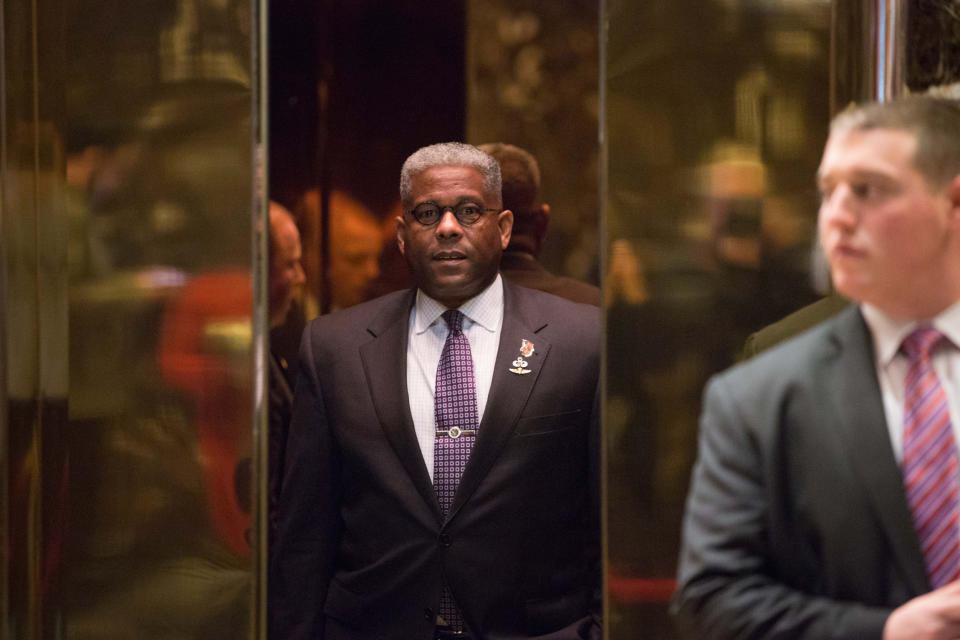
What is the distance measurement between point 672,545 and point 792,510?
1.63 feet

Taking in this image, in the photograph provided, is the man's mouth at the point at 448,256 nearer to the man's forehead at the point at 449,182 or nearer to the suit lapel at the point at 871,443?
the man's forehead at the point at 449,182

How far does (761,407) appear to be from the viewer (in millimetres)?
1933

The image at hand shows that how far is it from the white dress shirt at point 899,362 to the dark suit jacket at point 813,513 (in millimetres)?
15

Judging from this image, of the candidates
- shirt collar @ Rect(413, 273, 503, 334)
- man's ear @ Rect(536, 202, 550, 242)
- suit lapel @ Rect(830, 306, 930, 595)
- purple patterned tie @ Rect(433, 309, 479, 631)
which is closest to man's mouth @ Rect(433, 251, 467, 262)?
shirt collar @ Rect(413, 273, 503, 334)

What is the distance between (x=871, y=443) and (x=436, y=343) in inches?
46.1

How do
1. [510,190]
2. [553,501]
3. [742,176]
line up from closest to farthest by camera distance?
[742,176] < [553,501] < [510,190]

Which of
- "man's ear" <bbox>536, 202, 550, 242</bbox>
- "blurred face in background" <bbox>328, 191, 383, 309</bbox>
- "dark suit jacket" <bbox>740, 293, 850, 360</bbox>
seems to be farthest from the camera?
"blurred face in background" <bbox>328, 191, 383, 309</bbox>

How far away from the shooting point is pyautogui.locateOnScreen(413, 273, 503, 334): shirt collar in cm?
278

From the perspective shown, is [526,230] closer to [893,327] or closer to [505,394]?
[505,394]

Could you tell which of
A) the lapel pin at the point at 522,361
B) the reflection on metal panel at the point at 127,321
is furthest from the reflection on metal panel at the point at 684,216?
the reflection on metal panel at the point at 127,321

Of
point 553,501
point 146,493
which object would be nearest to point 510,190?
point 553,501

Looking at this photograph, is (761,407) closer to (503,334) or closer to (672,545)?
(672,545)

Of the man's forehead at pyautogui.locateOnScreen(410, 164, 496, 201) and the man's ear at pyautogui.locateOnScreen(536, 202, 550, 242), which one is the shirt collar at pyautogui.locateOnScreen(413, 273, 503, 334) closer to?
the man's forehead at pyautogui.locateOnScreen(410, 164, 496, 201)

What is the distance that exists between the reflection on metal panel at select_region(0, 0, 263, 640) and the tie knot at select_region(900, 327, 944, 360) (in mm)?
1374
